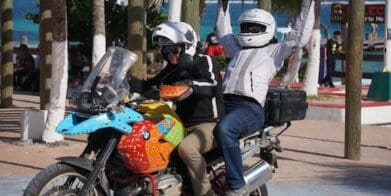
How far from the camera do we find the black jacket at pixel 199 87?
5980mm

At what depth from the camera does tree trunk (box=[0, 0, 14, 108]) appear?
16641 millimetres

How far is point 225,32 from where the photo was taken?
6848mm

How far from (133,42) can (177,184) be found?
4.70 m

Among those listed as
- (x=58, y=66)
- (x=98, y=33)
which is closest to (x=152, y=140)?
(x=58, y=66)

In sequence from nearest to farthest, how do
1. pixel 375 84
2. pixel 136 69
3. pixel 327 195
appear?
pixel 327 195 → pixel 136 69 → pixel 375 84

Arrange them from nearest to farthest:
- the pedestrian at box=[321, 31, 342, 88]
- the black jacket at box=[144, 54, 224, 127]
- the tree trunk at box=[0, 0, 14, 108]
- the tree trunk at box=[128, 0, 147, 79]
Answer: the black jacket at box=[144, 54, 224, 127] < the tree trunk at box=[128, 0, 147, 79] < the tree trunk at box=[0, 0, 14, 108] < the pedestrian at box=[321, 31, 342, 88]

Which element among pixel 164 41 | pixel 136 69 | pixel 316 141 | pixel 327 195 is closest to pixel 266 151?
pixel 164 41

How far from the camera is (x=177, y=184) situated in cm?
606

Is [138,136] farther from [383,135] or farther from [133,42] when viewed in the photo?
[383,135]

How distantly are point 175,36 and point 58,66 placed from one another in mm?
5058

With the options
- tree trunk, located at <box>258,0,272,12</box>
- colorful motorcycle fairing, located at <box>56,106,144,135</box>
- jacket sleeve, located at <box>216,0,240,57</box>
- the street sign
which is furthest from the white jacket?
the street sign

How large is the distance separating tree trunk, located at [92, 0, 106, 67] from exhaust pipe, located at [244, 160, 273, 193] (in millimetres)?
5463

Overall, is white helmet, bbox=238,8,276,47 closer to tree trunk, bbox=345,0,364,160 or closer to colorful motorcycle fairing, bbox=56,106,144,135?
colorful motorcycle fairing, bbox=56,106,144,135

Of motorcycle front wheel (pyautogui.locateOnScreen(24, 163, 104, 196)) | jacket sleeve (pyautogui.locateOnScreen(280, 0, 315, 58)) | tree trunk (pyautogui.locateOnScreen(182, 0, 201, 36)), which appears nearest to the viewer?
motorcycle front wheel (pyautogui.locateOnScreen(24, 163, 104, 196))
